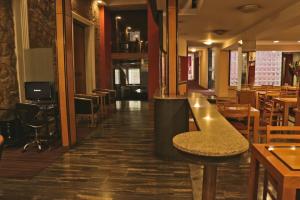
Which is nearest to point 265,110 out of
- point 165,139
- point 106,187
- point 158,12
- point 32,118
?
point 165,139

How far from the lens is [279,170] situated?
144 centimetres

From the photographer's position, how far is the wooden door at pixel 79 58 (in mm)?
7313

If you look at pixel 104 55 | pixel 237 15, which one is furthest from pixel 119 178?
pixel 104 55

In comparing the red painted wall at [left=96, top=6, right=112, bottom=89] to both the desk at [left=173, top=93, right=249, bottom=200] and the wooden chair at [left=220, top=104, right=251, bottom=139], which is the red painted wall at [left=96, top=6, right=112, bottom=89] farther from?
the desk at [left=173, top=93, right=249, bottom=200]

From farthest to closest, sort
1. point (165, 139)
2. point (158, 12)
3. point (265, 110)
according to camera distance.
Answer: point (158, 12) → point (265, 110) → point (165, 139)

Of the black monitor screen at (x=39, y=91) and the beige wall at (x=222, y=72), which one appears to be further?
the beige wall at (x=222, y=72)

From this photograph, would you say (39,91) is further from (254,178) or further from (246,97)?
(246,97)

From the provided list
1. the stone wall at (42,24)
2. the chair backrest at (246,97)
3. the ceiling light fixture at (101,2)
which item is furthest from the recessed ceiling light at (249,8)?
the ceiling light fixture at (101,2)

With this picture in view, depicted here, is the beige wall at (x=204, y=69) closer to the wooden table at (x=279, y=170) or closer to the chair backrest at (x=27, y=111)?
the chair backrest at (x=27, y=111)

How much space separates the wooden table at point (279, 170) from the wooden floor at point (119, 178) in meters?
0.87

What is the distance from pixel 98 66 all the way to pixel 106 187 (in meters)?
6.22

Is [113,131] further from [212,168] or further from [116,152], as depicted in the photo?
[212,168]

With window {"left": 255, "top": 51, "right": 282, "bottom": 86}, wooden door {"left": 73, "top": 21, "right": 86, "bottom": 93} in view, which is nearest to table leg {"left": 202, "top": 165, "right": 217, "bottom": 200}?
wooden door {"left": 73, "top": 21, "right": 86, "bottom": 93}

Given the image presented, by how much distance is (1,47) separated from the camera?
447cm
